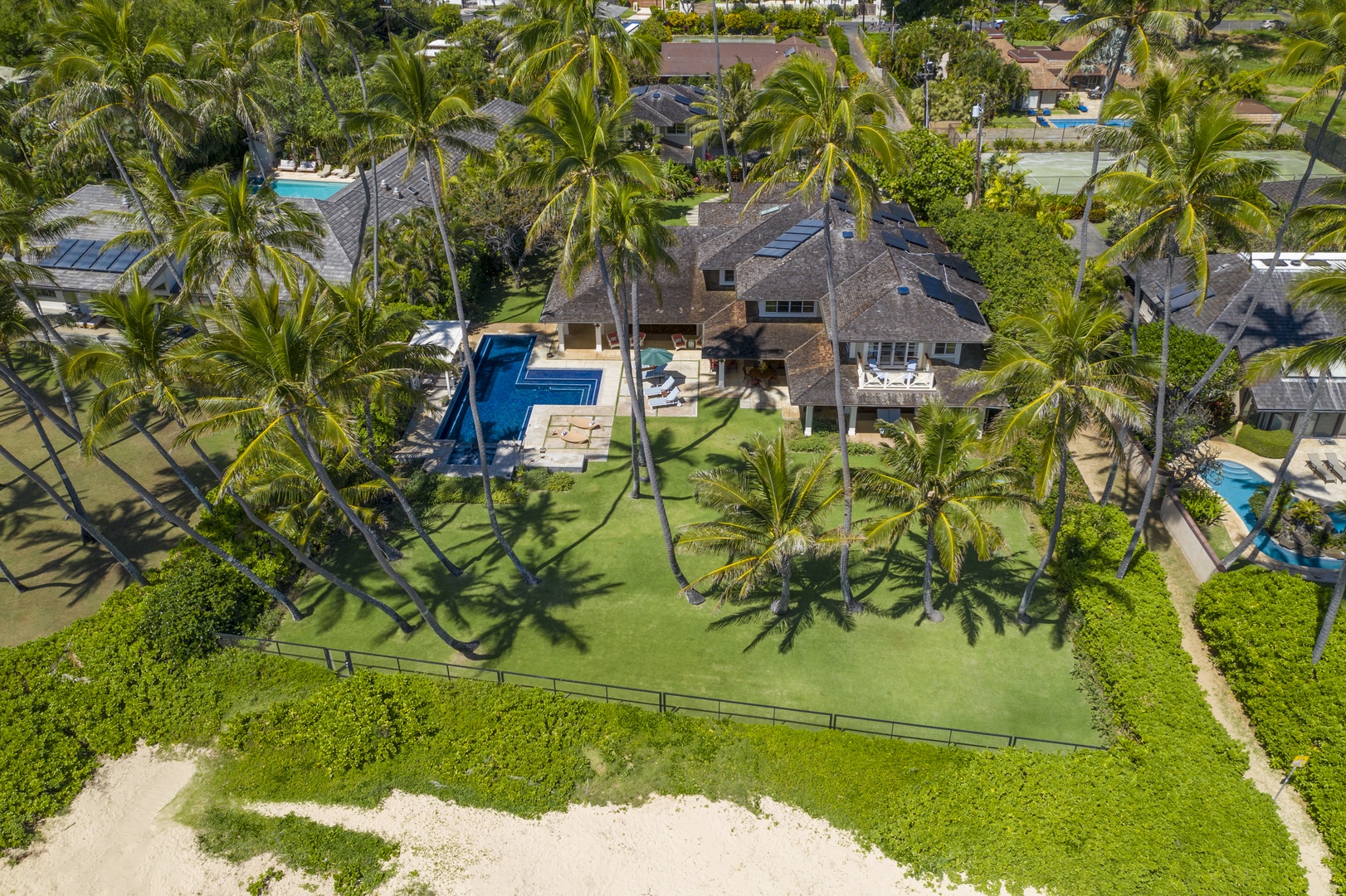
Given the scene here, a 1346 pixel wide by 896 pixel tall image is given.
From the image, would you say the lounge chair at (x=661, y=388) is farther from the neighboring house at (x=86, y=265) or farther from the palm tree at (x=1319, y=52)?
the neighboring house at (x=86, y=265)

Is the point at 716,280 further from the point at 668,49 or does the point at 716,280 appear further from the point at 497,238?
the point at 668,49

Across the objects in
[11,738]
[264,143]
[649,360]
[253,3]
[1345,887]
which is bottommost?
[1345,887]

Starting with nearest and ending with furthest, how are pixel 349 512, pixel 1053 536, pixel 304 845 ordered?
pixel 304 845, pixel 349 512, pixel 1053 536

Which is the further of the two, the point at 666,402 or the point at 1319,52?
the point at 666,402

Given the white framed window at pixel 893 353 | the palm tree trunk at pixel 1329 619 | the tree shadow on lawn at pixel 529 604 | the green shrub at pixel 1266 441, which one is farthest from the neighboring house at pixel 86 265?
the green shrub at pixel 1266 441

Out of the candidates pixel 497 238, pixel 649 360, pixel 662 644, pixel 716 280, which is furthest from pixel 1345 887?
pixel 497 238

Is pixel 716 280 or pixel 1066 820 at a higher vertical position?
pixel 716 280

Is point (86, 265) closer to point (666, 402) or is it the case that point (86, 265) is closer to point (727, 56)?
point (666, 402)

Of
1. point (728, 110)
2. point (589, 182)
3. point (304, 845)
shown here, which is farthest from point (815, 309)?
point (304, 845)
